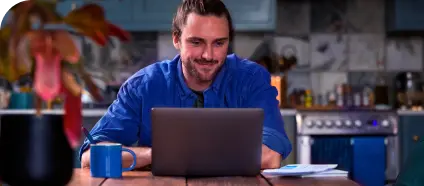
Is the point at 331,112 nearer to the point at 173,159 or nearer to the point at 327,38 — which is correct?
the point at 327,38

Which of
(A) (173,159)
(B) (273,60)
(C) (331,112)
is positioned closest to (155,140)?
(A) (173,159)

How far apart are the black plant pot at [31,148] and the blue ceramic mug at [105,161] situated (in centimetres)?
60

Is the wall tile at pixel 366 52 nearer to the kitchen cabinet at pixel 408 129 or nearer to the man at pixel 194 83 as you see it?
the kitchen cabinet at pixel 408 129

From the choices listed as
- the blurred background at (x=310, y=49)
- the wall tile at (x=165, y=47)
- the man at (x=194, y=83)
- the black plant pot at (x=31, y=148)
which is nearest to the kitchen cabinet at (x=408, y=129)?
the blurred background at (x=310, y=49)

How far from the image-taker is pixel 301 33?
500 cm

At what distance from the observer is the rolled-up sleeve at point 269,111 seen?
7.13ft

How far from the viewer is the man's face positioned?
234 centimetres

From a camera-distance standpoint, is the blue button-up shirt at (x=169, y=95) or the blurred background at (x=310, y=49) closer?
the blue button-up shirt at (x=169, y=95)

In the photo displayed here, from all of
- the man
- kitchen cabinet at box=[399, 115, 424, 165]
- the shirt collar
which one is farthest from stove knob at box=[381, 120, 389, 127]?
the shirt collar

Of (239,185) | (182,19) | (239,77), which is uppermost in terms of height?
(182,19)

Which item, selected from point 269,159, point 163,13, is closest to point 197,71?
point 269,159

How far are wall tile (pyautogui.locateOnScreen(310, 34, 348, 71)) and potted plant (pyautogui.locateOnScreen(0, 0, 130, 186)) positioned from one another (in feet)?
13.2

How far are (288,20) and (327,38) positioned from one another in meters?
0.35

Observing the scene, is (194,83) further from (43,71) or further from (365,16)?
(365,16)
